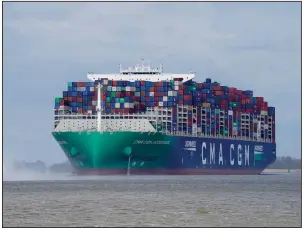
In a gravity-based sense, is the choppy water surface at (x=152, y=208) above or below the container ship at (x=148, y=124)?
below

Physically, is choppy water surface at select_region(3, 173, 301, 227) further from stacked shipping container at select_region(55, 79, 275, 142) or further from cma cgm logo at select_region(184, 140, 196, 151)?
cma cgm logo at select_region(184, 140, 196, 151)

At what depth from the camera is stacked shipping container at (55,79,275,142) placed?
94500mm

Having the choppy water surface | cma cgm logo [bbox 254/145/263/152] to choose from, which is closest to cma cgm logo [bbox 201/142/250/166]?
cma cgm logo [bbox 254/145/263/152]

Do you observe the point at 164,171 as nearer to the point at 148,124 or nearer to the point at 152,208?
the point at 148,124

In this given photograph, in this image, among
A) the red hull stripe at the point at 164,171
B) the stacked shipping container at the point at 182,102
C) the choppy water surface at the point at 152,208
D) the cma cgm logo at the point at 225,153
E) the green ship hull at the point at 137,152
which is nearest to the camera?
the choppy water surface at the point at 152,208

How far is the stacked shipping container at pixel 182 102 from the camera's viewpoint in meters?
94.5

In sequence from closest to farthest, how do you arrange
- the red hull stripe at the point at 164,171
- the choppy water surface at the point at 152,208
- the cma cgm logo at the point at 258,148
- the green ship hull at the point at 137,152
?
the choppy water surface at the point at 152,208
the green ship hull at the point at 137,152
the red hull stripe at the point at 164,171
the cma cgm logo at the point at 258,148

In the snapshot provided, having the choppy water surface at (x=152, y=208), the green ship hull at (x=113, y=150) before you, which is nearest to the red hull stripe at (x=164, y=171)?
the green ship hull at (x=113, y=150)

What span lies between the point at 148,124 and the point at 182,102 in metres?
5.54

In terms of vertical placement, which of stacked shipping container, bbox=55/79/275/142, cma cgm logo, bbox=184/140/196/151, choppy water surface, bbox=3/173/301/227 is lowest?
choppy water surface, bbox=3/173/301/227

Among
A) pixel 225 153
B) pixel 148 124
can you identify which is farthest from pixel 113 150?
pixel 225 153

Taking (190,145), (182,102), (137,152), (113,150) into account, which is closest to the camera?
(113,150)

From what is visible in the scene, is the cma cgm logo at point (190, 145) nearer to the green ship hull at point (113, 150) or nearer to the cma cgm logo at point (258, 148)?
the green ship hull at point (113, 150)

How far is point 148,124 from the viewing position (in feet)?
307
